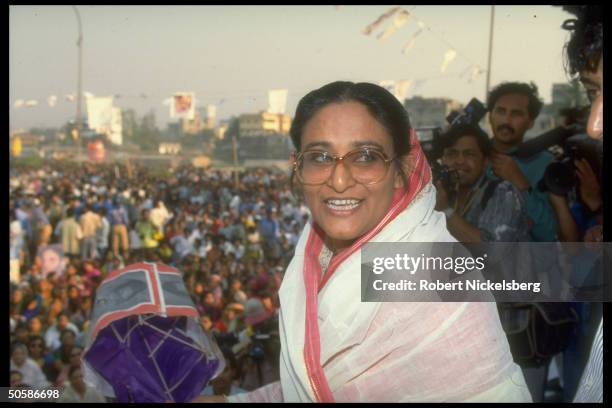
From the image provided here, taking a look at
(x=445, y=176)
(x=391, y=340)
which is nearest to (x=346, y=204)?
(x=391, y=340)

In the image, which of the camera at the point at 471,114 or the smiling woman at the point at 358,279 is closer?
the smiling woman at the point at 358,279

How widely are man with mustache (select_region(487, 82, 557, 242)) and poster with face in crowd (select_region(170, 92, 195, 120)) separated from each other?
1.04 meters

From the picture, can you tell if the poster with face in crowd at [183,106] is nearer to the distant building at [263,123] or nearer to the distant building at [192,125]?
the distant building at [192,125]

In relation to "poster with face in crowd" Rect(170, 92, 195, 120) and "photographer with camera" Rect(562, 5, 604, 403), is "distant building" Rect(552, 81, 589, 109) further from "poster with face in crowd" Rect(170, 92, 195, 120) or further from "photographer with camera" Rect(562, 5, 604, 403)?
"poster with face in crowd" Rect(170, 92, 195, 120)

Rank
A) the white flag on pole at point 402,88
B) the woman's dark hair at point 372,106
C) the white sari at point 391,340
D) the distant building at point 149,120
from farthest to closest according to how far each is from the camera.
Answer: the distant building at point 149,120
the white flag on pole at point 402,88
the woman's dark hair at point 372,106
the white sari at point 391,340

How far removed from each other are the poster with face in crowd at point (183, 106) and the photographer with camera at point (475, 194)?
91cm

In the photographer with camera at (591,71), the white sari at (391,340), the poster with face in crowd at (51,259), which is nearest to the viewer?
the photographer with camera at (591,71)

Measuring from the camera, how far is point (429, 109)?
220 centimetres

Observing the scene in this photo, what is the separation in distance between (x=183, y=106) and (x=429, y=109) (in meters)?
0.90

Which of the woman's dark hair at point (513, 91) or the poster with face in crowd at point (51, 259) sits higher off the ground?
the woman's dark hair at point (513, 91)

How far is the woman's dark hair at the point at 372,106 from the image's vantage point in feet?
5.82

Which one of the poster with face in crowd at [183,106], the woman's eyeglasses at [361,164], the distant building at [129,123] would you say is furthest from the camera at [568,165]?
the distant building at [129,123]

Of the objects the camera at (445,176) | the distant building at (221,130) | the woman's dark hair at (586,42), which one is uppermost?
the woman's dark hair at (586,42)
